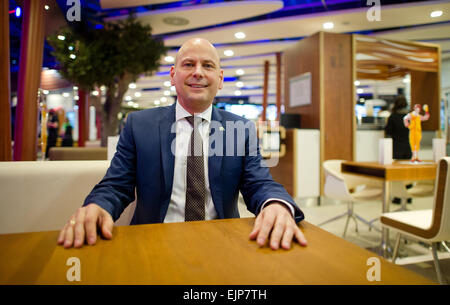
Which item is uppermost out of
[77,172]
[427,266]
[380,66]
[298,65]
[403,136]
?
[380,66]

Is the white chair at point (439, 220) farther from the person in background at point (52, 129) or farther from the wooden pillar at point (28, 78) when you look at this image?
the person in background at point (52, 129)

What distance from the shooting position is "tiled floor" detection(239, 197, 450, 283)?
7.57 feet

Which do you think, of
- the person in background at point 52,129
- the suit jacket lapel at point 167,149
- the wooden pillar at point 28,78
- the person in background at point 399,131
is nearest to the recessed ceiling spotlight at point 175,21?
the person in background at point 52,129

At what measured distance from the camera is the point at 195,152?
1280 mm

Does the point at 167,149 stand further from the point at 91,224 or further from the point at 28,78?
the point at 28,78

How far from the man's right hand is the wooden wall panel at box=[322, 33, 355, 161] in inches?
174

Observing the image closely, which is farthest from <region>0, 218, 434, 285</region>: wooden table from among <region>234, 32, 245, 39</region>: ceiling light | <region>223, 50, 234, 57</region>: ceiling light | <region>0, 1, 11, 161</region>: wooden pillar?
<region>223, 50, 234, 57</region>: ceiling light

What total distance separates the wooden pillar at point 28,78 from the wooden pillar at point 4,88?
128 mm

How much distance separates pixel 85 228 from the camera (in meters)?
0.72

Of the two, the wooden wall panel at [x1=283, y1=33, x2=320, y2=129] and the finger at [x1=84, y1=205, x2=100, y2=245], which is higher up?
the wooden wall panel at [x1=283, y1=33, x2=320, y2=129]

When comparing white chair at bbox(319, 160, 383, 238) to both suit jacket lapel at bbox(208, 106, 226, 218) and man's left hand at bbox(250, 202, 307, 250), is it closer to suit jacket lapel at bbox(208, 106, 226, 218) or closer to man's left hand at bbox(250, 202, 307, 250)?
suit jacket lapel at bbox(208, 106, 226, 218)
